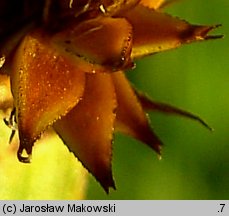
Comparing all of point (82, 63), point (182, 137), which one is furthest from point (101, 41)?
point (182, 137)

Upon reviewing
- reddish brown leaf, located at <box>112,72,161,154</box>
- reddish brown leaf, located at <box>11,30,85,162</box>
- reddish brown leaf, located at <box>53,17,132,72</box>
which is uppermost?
reddish brown leaf, located at <box>53,17,132,72</box>

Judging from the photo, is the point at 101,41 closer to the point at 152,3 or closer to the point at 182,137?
the point at 152,3

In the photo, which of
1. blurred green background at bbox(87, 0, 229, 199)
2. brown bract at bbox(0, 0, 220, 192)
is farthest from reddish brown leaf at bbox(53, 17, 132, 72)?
blurred green background at bbox(87, 0, 229, 199)

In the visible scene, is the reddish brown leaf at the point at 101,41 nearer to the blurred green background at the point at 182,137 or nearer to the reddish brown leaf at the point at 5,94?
the reddish brown leaf at the point at 5,94

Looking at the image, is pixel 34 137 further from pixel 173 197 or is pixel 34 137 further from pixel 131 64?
pixel 173 197

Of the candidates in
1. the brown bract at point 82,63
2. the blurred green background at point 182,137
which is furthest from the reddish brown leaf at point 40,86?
the blurred green background at point 182,137

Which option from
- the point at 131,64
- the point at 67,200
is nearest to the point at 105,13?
the point at 131,64

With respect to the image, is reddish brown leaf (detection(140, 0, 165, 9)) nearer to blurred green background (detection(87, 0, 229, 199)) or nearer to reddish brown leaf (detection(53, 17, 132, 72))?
reddish brown leaf (detection(53, 17, 132, 72))
